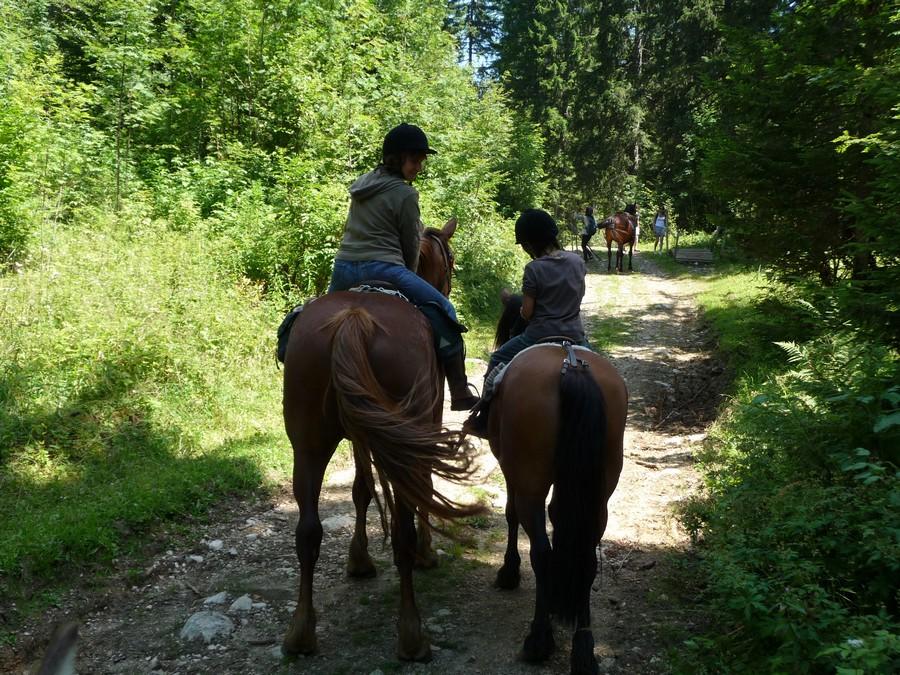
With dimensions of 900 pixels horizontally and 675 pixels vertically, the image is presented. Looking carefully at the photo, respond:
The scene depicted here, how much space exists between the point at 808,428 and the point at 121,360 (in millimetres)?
6995

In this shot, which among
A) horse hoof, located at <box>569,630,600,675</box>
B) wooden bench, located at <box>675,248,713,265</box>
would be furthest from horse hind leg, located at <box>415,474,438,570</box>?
wooden bench, located at <box>675,248,713,265</box>

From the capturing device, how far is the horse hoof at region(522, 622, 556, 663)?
400cm

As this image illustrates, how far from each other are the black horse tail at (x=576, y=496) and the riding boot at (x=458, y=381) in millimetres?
1155

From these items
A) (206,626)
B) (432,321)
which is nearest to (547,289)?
(432,321)

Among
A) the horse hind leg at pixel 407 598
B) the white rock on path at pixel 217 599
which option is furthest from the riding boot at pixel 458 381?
the white rock on path at pixel 217 599

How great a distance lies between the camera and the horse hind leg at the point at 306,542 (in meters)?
4.07

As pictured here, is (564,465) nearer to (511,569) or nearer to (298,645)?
(511,569)

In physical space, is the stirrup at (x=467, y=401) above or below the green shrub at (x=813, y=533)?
above

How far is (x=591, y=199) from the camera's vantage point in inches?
1578

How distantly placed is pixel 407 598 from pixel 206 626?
4.56 ft

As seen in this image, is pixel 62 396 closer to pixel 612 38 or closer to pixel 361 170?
pixel 361 170

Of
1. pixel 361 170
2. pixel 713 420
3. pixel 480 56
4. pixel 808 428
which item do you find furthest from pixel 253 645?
pixel 480 56

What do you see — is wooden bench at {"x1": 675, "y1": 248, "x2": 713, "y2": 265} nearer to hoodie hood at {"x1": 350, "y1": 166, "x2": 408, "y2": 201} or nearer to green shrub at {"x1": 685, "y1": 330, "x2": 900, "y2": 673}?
green shrub at {"x1": 685, "y1": 330, "x2": 900, "y2": 673}

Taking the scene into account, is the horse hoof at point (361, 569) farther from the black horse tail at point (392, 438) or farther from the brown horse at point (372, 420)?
the black horse tail at point (392, 438)
